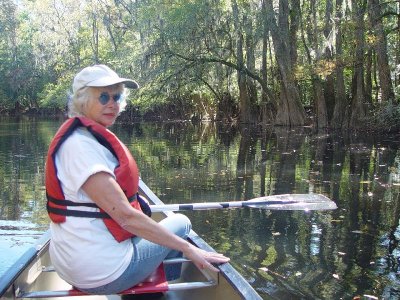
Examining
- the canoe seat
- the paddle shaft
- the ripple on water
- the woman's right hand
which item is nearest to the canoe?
the canoe seat

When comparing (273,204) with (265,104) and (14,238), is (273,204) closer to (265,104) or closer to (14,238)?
(14,238)

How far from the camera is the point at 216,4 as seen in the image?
2148cm

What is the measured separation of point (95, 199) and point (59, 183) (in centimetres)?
21

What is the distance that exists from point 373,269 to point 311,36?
19369mm

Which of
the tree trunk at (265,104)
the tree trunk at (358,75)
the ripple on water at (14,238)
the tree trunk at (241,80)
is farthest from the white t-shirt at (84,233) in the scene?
the tree trunk at (265,104)

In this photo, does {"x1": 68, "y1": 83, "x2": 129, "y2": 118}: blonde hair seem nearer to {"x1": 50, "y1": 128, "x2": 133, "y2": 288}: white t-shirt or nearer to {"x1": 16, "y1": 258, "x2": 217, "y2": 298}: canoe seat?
{"x1": 50, "y1": 128, "x2": 133, "y2": 288}: white t-shirt

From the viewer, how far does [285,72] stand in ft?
70.4

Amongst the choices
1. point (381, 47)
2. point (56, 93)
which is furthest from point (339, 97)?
point (56, 93)

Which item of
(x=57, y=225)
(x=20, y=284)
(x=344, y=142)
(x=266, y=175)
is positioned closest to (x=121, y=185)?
(x=57, y=225)

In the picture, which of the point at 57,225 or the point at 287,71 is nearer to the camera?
the point at 57,225

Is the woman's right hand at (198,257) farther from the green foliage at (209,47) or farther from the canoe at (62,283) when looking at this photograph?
the green foliage at (209,47)

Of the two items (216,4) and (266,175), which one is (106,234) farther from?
(216,4)

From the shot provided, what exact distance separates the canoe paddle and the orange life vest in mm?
1820

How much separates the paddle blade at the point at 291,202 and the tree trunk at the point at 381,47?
1234cm
